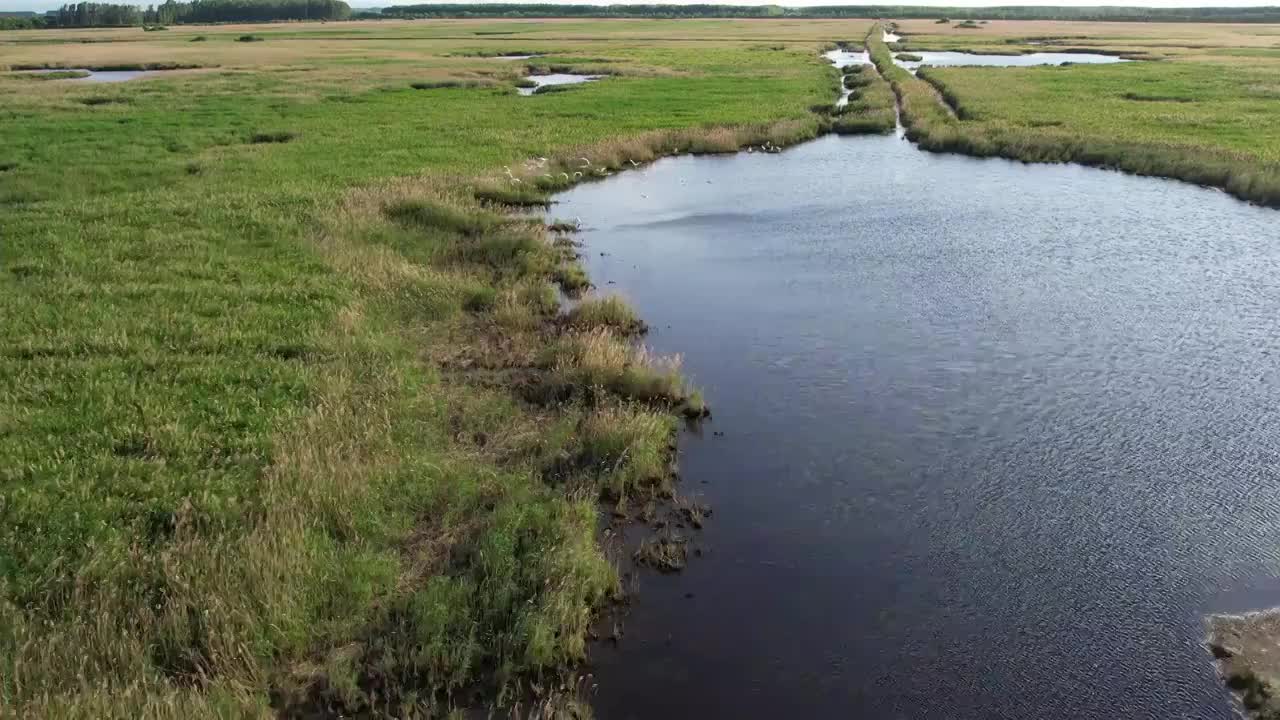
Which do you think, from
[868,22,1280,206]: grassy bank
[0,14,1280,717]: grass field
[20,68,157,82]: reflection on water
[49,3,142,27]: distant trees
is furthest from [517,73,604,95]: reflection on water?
[49,3,142,27]: distant trees

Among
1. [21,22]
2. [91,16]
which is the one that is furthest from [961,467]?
[21,22]

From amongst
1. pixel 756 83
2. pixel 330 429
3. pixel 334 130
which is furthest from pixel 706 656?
pixel 756 83

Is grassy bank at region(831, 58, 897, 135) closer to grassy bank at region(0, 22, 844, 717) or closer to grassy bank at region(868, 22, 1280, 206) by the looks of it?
grassy bank at region(868, 22, 1280, 206)

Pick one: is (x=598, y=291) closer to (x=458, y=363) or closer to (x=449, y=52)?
(x=458, y=363)

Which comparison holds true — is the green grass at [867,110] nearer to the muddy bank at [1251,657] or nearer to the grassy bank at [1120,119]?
the grassy bank at [1120,119]

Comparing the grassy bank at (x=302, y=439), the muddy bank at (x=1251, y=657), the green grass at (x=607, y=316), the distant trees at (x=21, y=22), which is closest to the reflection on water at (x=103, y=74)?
the grassy bank at (x=302, y=439)

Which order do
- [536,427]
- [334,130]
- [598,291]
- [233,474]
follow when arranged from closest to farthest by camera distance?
[233,474] < [536,427] < [598,291] < [334,130]
